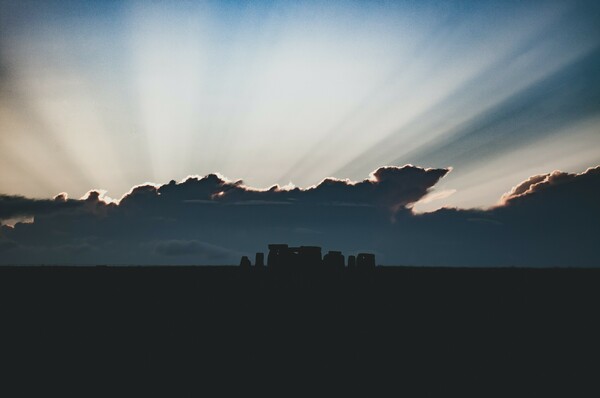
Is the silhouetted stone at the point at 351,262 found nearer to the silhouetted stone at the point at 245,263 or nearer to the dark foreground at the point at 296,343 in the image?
the dark foreground at the point at 296,343

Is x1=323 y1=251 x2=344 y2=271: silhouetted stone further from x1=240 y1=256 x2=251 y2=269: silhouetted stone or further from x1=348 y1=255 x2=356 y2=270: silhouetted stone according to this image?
x1=240 y1=256 x2=251 y2=269: silhouetted stone

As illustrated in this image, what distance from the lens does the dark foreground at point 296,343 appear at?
14383mm

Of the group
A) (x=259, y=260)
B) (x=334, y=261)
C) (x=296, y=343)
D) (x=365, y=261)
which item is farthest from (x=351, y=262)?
(x=296, y=343)

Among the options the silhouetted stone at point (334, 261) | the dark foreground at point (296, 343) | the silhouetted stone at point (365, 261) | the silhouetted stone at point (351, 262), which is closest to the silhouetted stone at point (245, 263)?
the dark foreground at point (296, 343)

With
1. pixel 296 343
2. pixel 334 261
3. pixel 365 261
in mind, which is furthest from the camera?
pixel 365 261

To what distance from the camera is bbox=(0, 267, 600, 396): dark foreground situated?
1438cm

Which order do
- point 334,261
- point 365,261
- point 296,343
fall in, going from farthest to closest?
point 365,261 → point 334,261 → point 296,343

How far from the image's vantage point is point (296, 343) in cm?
1788

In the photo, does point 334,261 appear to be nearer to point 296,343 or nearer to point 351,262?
point 351,262

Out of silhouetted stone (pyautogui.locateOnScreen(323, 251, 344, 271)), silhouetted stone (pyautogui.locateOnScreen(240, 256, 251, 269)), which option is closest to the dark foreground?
silhouetted stone (pyautogui.locateOnScreen(323, 251, 344, 271))

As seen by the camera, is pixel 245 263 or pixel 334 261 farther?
pixel 245 263

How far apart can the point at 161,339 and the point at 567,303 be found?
26.9 metres

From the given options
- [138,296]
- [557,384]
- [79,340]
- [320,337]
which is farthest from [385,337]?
[138,296]

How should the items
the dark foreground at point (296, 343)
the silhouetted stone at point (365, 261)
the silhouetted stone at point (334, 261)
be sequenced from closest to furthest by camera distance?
1. the dark foreground at point (296, 343)
2. the silhouetted stone at point (334, 261)
3. the silhouetted stone at point (365, 261)
